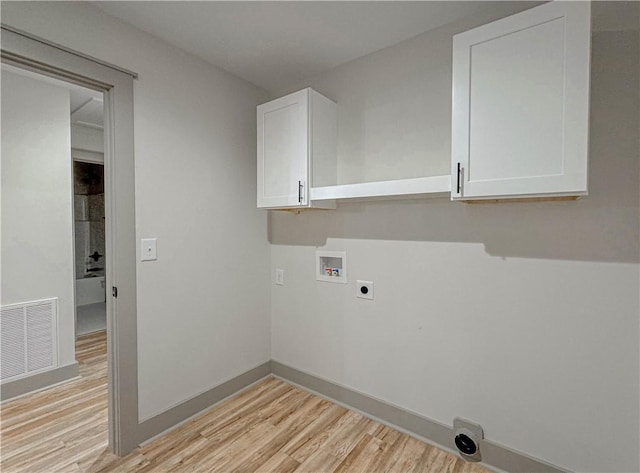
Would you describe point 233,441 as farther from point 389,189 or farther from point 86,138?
point 86,138

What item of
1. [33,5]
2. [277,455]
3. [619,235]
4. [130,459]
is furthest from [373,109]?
[130,459]

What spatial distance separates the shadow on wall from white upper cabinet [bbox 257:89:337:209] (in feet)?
2.65

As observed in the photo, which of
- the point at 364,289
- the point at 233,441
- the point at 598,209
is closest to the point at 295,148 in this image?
the point at 364,289

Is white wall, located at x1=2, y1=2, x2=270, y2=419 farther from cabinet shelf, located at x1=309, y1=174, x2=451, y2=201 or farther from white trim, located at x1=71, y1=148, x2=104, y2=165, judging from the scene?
white trim, located at x1=71, y1=148, x2=104, y2=165

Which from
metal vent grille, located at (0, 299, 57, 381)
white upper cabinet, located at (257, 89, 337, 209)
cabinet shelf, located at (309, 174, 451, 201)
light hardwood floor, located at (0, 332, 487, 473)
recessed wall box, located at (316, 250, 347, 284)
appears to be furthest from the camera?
metal vent grille, located at (0, 299, 57, 381)

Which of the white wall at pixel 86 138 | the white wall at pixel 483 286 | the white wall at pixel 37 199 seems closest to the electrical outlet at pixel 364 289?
the white wall at pixel 483 286

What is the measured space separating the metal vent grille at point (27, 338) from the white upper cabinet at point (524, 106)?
3.23 meters

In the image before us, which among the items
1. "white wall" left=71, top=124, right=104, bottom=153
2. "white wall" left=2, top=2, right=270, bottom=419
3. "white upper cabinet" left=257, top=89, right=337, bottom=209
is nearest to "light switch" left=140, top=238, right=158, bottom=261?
"white wall" left=2, top=2, right=270, bottom=419

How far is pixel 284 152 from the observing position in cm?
220

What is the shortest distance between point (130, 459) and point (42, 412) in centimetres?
103

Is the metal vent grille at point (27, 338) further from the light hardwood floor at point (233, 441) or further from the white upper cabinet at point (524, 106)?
the white upper cabinet at point (524, 106)

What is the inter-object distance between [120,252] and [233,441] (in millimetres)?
1324

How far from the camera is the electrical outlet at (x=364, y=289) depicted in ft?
7.15

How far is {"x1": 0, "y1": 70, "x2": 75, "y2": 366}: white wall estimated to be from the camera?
97.9 inches
